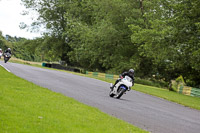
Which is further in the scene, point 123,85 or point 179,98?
point 179,98

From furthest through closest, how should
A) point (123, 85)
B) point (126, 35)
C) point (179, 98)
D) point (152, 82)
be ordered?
point (126, 35) < point (152, 82) < point (179, 98) < point (123, 85)

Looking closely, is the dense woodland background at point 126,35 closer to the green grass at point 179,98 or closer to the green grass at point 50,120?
the green grass at point 179,98

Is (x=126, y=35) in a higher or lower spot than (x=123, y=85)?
higher

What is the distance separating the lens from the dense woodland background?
34603 millimetres

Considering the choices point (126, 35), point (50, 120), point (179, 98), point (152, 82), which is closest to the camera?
point (50, 120)

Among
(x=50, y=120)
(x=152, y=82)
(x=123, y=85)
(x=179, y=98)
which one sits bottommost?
(x=179, y=98)

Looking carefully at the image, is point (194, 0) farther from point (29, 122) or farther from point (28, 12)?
A: point (28, 12)

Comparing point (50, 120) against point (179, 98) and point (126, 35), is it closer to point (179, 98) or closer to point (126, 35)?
point (179, 98)

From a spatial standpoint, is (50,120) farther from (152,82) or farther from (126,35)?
(126,35)

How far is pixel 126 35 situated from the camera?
53.1 m

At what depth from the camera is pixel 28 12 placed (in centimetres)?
6675

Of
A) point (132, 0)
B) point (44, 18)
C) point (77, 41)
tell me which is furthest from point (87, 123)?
point (44, 18)

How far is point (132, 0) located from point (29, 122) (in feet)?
149

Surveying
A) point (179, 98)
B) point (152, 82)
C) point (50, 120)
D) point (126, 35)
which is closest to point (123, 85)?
point (50, 120)
